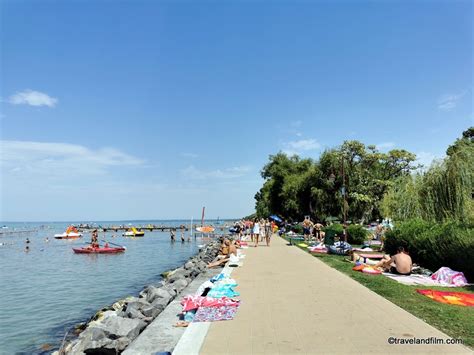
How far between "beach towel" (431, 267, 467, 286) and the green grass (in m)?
0.43

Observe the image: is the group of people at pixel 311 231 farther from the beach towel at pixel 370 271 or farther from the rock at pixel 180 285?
the rock at pixel 180 285

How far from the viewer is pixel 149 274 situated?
2503 centimetres

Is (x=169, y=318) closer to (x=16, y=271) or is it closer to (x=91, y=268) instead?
(x=91, y=268)

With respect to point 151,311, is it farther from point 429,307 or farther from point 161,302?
point 429,307

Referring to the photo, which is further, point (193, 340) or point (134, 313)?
point (134, 313)

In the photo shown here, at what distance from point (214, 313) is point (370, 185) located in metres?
39.2

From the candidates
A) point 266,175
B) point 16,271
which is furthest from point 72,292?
point 266,175

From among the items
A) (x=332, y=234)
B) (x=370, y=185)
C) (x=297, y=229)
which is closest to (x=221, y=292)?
(x=332, y=234)

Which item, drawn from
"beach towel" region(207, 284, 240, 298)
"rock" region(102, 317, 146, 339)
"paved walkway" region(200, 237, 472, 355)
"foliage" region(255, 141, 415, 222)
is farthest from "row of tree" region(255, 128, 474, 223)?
"rock" region(102, 317, 146, 339)

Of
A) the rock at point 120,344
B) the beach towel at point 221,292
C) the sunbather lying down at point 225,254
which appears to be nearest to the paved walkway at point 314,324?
the beach towel at point 221,292

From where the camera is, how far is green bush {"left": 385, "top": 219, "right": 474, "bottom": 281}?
465 inches

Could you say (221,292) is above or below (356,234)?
below

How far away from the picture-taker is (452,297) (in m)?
8.80

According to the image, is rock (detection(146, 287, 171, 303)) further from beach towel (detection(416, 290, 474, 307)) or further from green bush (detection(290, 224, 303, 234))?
green bush (detection(290, 224, 303, 234))
